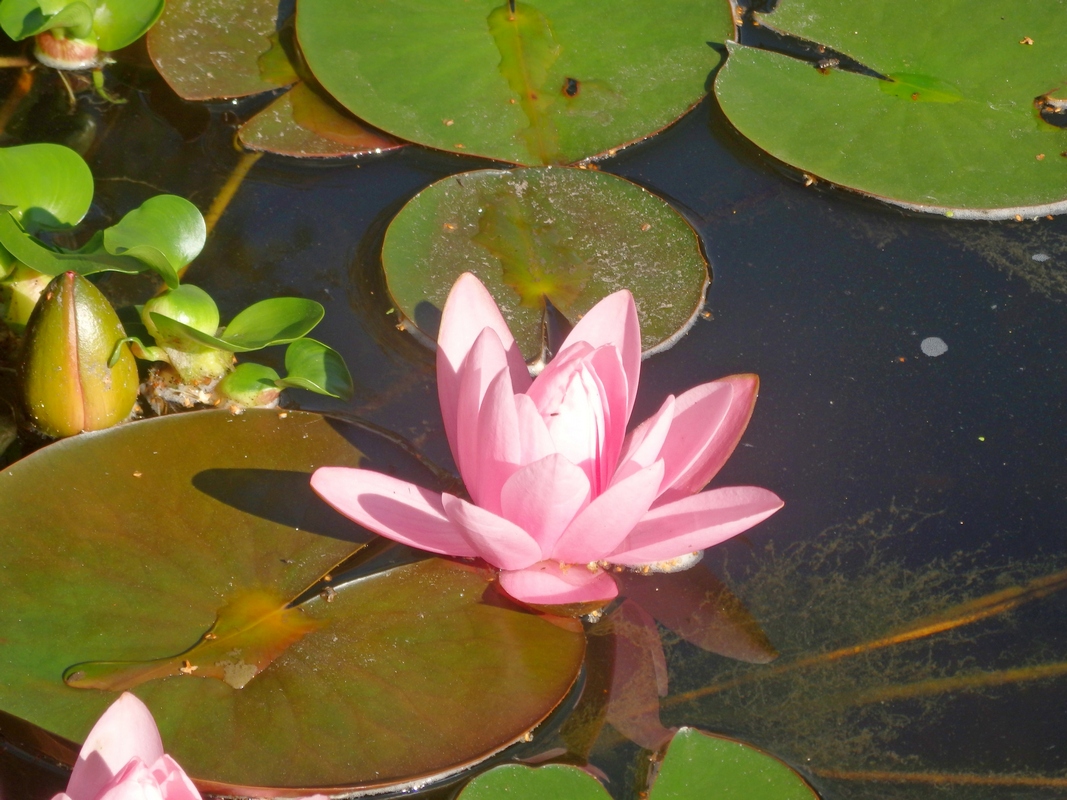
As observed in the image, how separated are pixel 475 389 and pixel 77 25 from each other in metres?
1.75

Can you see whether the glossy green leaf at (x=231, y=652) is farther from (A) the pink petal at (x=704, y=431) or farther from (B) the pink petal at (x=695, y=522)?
(A) the pink petal at (x=704, y=431)

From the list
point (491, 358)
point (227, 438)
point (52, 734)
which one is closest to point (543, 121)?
point (491, 358)

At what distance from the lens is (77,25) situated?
2393 millimetres

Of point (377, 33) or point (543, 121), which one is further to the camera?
point (377, 33)

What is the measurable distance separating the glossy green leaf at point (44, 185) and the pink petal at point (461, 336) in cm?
98

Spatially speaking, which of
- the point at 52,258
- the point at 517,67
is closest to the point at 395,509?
the point at 52,258

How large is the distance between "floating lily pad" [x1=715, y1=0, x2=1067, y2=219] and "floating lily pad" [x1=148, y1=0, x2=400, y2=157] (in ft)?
3.26

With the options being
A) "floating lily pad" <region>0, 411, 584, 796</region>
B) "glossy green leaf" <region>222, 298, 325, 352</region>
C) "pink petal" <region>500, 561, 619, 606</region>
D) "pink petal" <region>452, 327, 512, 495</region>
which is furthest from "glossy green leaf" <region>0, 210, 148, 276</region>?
"pink petal" <region>500, 561, 619, 606</region>

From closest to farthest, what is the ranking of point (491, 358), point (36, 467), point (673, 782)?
point (673, 782)
point (491, 358)
point (36, 467)

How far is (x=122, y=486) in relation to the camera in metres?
1.63

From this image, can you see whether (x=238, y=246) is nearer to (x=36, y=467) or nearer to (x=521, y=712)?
(x=36, y=467)

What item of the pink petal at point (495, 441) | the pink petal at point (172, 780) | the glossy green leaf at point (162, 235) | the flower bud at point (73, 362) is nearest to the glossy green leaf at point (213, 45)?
the glossy green leaf at point (162, 235)

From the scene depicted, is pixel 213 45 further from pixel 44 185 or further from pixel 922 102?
pixel 922 102

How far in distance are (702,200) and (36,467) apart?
157cm
